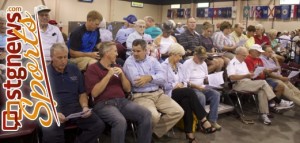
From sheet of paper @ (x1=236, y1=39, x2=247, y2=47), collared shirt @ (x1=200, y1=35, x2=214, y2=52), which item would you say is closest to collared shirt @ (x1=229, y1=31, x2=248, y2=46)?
sheet of paper @ (x1=236, y1=39, x2=247, y2=47)

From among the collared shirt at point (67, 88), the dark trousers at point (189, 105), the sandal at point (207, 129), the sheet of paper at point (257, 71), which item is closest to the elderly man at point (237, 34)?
the sheet of paper at point (257, 71)

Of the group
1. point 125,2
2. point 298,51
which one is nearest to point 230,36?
point 298,51

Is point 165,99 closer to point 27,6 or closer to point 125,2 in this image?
point 27,6

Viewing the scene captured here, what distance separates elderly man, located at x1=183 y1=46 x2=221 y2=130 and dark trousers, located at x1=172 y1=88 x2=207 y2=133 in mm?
372

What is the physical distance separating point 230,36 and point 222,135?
2.86m

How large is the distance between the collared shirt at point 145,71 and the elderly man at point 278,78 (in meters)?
2.46

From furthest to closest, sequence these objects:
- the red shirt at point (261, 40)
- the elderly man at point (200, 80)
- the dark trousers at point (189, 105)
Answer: the red shirt at point (261, 40), the elderly man at point (200, 80), the dark trousers at point (189, 105)

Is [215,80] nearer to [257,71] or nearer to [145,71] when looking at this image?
[257,71]

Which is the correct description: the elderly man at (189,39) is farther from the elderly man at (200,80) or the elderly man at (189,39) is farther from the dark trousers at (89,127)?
the dark trousers at (89,127)

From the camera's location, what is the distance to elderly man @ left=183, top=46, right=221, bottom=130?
3.99m

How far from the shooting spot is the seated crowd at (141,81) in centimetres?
277

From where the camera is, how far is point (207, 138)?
3.69m

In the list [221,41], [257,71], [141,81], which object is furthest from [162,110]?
[221,41]

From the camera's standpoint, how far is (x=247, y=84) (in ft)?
14.8
